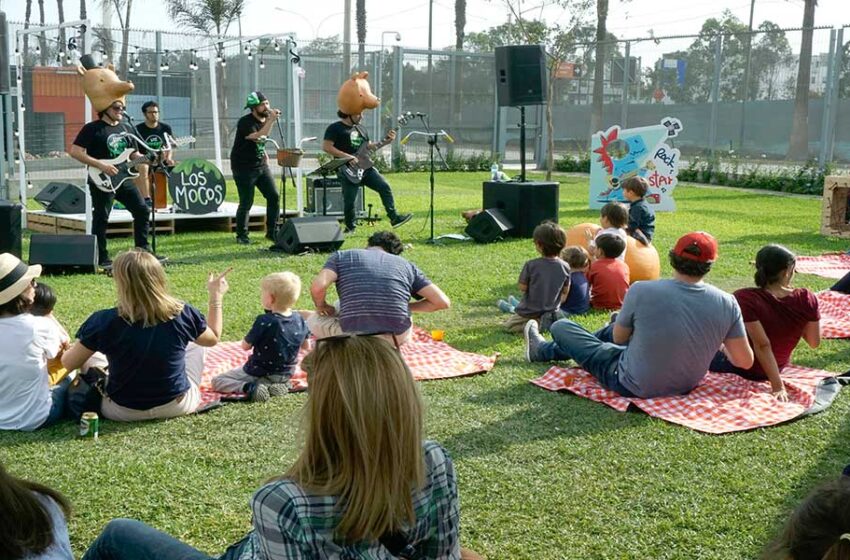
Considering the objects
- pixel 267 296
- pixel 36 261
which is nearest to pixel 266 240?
pixel 36 261

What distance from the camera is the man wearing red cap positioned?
17.9 feet

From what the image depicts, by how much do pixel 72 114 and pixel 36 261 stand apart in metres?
7.98

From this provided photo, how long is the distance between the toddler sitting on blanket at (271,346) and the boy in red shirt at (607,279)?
318 cm

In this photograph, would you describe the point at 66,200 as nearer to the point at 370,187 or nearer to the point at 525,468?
the point at 370,187

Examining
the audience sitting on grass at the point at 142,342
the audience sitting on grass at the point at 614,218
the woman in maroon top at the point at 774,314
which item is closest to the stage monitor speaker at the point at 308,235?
the audience sitting on grass at the point at 614,218

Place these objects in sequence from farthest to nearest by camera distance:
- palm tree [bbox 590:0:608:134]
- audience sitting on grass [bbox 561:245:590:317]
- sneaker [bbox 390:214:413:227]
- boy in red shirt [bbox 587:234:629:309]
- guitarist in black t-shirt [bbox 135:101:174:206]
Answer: palm tree [bbox 590:0:608:134]
sneaker [bbox 390:214:413:227]
guitarist in black t-shirt [bbox 135:101:174:206]
boy in red shirt [bbox 587:234:629:309]
audience sitting on grass [bbox 561:245:590:317]

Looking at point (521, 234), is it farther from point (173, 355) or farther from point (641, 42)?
point (641, 42)

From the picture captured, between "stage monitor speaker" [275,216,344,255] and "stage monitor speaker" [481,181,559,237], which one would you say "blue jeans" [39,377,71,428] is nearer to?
"stage monitor speaker" [275,216,344,255]

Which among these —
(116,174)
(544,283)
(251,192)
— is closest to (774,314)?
(544,283)

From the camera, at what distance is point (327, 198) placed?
13922 mm

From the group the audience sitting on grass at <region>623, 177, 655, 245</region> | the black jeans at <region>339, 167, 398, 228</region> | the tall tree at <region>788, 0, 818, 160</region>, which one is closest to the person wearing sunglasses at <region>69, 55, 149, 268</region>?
the black jeans at <region>339, 167, 398, 228</region>

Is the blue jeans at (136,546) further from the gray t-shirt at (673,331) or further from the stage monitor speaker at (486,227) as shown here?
the stage monitor speaker at (486,227)

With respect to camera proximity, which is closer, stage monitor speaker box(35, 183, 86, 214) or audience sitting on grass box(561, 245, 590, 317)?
audience sitting on grass box(561, 245, 590, 317)

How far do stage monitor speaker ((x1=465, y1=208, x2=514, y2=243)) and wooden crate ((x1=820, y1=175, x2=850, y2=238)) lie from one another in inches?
170
